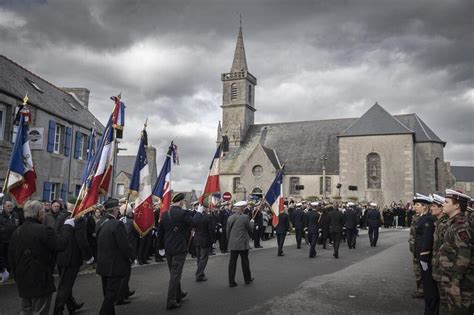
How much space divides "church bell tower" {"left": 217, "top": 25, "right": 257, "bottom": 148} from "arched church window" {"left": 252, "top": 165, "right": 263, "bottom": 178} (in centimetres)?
870

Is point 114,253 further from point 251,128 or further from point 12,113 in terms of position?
point 251,128

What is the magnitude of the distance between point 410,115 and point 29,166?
39.8 m

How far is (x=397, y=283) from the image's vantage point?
9.74 m

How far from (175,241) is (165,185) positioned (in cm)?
316

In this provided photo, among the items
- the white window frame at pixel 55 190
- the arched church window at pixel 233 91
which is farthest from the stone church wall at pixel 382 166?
the white window frame at pixel 55 190

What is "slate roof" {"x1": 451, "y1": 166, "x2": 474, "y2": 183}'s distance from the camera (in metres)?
94.3

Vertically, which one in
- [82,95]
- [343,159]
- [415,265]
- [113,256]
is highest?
[82,95]

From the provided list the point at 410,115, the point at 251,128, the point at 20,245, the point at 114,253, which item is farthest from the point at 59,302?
the point at 251,128

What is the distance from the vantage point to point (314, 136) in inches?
1858

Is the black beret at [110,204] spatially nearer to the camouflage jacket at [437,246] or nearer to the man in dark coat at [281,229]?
the camouflage jacket at [437,246]

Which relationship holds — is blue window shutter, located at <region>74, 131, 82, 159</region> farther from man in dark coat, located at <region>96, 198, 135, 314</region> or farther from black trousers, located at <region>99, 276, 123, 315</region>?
black trousers, located at <region>99, 276, 123, 315</region>

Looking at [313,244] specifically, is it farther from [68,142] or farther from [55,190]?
[68,142]

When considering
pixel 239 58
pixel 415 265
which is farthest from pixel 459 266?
pixel 239 58

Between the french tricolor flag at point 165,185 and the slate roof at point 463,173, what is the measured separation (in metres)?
96.9
